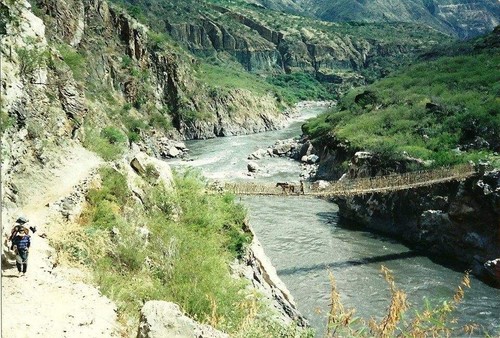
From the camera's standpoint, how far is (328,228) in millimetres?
26891

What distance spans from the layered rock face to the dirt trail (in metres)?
18.0

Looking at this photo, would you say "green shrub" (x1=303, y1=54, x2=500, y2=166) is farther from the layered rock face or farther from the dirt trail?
the dirt trail

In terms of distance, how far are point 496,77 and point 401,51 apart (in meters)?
110

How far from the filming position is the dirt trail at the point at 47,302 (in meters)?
7.03

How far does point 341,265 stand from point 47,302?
16.1 m

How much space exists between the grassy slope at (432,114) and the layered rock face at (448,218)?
2676 mm

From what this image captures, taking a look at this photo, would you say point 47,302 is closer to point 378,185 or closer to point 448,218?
point 378,185

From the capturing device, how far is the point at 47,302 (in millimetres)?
7812

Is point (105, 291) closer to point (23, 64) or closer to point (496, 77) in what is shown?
point (23, 64)

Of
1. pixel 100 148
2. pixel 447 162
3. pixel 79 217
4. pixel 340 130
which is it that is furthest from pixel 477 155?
pixel 79 217

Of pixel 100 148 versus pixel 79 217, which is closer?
pixel 79 217

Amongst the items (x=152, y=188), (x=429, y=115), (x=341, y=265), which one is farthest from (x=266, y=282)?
(x=429, y=115)

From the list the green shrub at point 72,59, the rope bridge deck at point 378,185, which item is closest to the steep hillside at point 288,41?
the green shrub at point 72,59

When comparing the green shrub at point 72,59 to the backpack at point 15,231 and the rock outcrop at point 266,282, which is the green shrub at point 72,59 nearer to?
the rock outcrop at point 266,282
